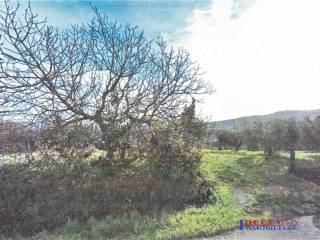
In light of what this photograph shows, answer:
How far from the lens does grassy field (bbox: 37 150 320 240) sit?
504 centimetres

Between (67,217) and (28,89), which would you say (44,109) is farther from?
(67,217)

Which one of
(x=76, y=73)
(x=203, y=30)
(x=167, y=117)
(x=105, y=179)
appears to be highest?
(x=203, y=30)

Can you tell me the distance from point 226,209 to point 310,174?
5.32 meters

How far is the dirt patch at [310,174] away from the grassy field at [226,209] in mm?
526

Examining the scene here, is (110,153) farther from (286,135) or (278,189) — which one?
(286,135)

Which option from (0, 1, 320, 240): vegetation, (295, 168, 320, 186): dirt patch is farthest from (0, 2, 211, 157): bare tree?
(295, 168, 320, 186): dirt patch

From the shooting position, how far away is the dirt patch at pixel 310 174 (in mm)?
9710

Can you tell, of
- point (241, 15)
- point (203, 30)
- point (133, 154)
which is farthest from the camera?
point (133, 154)

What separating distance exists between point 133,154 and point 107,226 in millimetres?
2339

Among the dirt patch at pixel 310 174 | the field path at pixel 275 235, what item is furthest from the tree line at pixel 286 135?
the field path at pixel 275 235

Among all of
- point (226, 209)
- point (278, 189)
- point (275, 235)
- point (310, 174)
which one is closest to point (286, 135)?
point (310, 174)

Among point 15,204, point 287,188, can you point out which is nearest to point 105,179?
point 15,204

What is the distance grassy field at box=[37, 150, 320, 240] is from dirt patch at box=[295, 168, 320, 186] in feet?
→ 1.73

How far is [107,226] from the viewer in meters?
5.16
